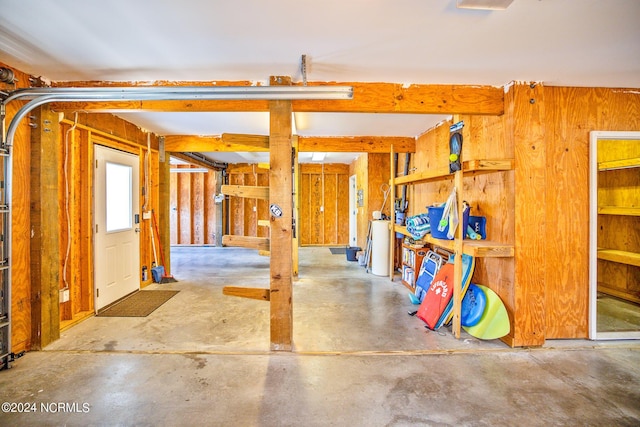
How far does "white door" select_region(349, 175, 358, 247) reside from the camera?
7988mm

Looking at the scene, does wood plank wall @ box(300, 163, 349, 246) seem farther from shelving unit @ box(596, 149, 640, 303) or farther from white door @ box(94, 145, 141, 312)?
shelving unit @ box(596, 149, 640, 303)

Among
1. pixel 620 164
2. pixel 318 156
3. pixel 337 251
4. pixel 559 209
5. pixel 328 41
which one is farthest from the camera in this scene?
pixel 337 251

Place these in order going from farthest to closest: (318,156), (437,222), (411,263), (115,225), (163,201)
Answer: (318,156), (163,201), (411,263), (115,225), (437,222)

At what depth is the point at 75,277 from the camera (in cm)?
342

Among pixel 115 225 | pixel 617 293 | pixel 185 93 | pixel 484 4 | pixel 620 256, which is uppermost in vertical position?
pixel 484 4

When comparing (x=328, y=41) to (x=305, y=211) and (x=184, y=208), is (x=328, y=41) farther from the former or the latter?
(x=184, y=208)

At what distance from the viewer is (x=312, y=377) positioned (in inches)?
88.7

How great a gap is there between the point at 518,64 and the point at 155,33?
2638mm

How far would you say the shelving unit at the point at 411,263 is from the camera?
172 inches

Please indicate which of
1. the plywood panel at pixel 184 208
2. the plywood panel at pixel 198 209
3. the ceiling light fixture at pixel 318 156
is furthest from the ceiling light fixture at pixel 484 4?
the plywood panel at pixel 184 208

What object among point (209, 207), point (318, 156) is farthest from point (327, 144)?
point (209, 207)

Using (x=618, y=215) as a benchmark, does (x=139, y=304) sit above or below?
below

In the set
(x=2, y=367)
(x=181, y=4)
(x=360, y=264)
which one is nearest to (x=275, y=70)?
(x=181, y=4)

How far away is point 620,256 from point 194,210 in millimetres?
9145
